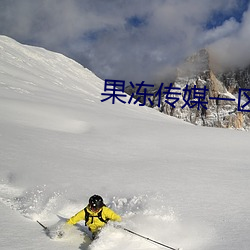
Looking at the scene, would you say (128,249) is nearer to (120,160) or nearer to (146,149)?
(120,160)

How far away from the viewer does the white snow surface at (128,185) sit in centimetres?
527

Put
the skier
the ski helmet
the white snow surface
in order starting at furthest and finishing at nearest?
the skier
the ski helmet
the white snow surface

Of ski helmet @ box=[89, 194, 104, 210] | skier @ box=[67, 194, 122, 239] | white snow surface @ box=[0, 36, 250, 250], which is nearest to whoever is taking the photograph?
white snow surface @ box=[0, 36, 250, 250]

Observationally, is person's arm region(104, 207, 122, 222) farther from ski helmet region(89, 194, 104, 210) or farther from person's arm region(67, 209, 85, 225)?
person's arm region(67, 209, 85, 225)

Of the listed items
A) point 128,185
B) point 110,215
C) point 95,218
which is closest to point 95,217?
point 95,218

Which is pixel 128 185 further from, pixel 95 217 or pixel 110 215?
pixel 95 217

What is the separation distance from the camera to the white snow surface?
17.3 feet

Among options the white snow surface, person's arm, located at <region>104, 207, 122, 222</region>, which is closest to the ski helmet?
person's arm, located at <region>104, 207, 122, 222</region>

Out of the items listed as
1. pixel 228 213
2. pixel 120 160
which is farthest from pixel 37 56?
pixel 228 213

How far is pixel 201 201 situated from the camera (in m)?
6.66

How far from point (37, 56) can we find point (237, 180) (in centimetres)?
6302

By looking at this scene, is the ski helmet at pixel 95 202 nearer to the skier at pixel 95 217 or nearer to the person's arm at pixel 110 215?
the skier at pixel 95 217

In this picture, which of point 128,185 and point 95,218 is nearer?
point 95,218

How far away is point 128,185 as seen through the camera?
7.67m
